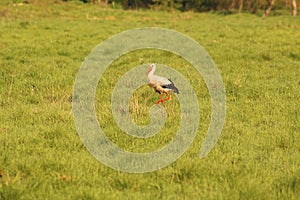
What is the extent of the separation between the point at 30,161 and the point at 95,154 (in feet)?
3.05

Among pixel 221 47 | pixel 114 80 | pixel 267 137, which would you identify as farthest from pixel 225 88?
pixel 221 47

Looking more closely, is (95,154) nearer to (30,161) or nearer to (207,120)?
(30,161)

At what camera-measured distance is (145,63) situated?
14.9 meters

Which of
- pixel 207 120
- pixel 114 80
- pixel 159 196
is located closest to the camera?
pixel 159 196

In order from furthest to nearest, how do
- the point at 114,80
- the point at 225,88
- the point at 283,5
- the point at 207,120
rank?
the point at 283,5
the point at 114,80
the point at 225,88
the point at 207,120

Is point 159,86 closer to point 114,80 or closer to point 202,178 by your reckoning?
point 202,178

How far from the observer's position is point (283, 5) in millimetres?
49000

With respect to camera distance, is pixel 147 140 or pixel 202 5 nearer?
pixel 147 140

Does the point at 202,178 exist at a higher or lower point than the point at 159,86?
lower

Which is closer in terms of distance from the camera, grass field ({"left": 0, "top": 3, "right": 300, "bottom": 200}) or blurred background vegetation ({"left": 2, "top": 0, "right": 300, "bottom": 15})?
grass field ({"left": 0, "top": 3, "right": 300, "bottom": 200})

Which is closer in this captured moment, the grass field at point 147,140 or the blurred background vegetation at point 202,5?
the grass field at point 147,140

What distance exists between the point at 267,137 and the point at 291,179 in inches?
74.4

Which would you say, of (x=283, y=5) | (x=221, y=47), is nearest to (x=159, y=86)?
(x=221, y=47)

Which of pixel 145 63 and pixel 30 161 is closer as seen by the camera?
pixel 30 161
